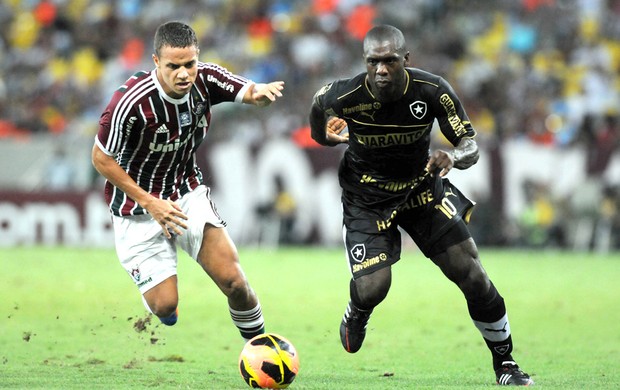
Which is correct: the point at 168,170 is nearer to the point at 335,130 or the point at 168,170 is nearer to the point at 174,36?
the point at 174,36

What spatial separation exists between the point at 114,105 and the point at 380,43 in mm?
1892

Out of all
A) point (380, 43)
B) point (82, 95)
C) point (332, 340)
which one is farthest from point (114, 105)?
point (82, 95)

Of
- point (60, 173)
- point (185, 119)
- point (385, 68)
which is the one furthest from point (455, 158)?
point (60, 173)

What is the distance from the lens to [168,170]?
7.93 metres

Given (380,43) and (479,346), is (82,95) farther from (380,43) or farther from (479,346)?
(380,43)

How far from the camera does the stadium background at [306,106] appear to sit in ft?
63.5

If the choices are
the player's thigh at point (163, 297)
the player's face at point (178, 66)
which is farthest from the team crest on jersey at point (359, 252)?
the player's face at point (178, 66)

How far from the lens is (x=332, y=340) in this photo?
9875 millimetres

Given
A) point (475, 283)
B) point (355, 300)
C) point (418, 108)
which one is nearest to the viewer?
point (475, 283)

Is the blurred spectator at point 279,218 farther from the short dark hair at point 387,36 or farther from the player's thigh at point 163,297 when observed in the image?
the short dark hair at point 387,36

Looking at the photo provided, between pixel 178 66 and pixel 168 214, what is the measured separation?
1009mm

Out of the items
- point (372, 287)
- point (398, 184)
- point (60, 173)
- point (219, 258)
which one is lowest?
point (60, 173)

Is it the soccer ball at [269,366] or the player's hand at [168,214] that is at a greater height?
the player's hand at [168,214]

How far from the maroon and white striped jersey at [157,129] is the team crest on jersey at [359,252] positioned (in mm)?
1367
